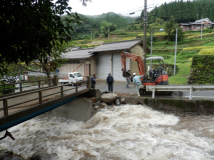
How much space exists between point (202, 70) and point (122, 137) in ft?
38.6

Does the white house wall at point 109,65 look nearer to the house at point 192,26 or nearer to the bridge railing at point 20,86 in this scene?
the bridge railing at point 20,86

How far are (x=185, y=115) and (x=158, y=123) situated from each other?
75.8 inches

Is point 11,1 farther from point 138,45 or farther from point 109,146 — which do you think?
point 138,45

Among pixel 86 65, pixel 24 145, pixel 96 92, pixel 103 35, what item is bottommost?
pixel 24 145

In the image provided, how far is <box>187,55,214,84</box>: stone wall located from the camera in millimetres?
14859

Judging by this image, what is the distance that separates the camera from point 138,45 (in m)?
21.0

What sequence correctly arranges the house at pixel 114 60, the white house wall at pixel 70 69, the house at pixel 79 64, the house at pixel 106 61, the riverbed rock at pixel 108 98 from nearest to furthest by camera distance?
the riverbed rock at pixel 108 98 → the house at pixel 114 60 → the house at pixel 106 61 → the house at pixel 79 64 → the white house wall at pixel 70 69

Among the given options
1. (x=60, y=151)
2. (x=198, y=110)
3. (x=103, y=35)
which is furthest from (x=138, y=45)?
(x=103, y=35)

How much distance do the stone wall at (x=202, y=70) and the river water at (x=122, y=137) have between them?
7.14m

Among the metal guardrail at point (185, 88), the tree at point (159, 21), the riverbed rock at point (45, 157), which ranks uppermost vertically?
the tree at point (159, 21)

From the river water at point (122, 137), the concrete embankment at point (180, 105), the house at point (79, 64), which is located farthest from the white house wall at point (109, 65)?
the river water at point (122, 137)

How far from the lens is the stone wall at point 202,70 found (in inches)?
585

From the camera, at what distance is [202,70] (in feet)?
50.0

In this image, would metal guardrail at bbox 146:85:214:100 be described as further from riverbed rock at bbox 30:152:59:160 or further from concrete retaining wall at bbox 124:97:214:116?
riverbed rock at bbox 30:152:59:160
